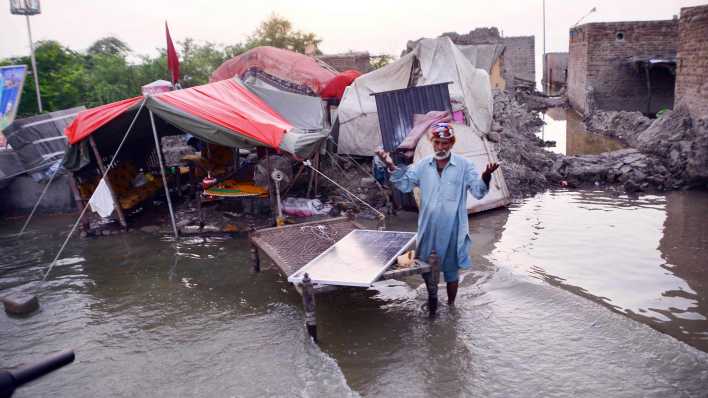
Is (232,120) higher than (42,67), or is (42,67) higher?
(42,67)

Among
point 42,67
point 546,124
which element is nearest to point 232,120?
point 42,67

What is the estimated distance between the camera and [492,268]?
618 cm

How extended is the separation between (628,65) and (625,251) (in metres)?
15.4

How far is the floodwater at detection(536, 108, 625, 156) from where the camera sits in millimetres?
14891

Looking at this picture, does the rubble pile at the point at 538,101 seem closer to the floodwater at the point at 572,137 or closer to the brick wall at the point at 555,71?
the floodwater at the point at 572,137

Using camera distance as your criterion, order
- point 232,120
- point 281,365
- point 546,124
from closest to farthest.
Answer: point 281,365 → point 232,120 → point 546,124

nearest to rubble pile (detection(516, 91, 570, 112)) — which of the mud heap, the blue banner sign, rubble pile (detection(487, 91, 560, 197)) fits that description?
the mud heap

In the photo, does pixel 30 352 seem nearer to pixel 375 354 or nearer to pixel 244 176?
pixel 375 354

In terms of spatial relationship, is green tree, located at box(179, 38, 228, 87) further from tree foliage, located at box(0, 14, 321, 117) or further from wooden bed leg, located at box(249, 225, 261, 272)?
wooden bed leg, located at box(249, 225, 261, 272)

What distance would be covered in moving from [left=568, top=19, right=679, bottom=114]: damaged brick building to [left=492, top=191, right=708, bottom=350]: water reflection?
1111 cm

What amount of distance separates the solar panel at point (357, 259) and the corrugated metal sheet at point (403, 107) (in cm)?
447

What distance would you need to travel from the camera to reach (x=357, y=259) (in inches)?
182

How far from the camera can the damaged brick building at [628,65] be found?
18.1m

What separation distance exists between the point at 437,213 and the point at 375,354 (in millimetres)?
1347
